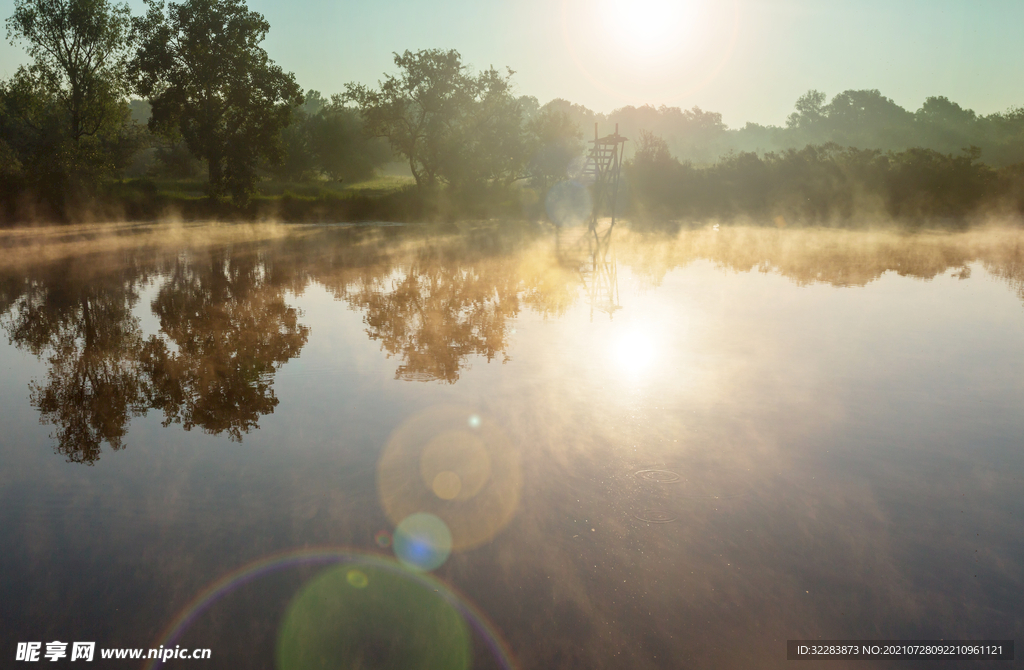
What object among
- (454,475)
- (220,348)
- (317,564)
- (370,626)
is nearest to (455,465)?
(454,475)

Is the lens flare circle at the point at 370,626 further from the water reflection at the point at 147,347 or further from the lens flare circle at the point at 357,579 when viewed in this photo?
the water reflection at the point at 147,347

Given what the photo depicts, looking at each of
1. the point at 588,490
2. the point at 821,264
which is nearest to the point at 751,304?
the point at 821,264

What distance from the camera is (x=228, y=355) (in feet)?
28.0

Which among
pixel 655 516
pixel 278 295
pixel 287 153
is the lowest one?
pixel 655 516

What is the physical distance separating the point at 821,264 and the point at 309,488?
17.1 meters

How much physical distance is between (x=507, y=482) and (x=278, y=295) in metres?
9.47

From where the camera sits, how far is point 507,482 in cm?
493

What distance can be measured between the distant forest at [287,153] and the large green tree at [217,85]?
76 millimetres

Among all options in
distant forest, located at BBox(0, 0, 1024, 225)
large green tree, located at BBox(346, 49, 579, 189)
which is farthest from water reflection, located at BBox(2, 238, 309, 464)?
large green tree, located at BBox(346, 49, 579, 189)

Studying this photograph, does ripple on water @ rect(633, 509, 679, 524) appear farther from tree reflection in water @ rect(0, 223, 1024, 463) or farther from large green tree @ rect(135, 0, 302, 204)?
large green tree @ rect(135, 0, 302, 204)

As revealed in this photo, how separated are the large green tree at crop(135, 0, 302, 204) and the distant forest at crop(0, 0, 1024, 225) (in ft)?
0.25

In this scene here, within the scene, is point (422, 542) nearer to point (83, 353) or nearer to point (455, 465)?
point (455, 465)

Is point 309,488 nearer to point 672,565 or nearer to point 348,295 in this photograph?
point 672,565

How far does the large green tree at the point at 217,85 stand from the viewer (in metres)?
35.7
